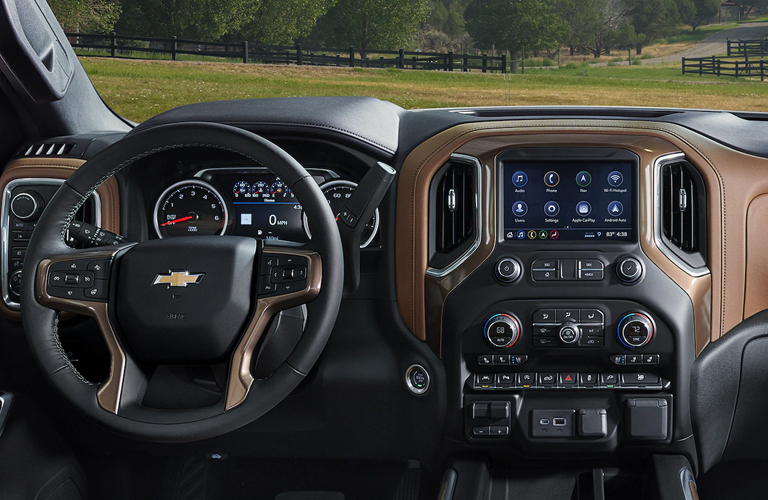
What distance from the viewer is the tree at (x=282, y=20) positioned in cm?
257

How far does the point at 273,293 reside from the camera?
1565 mm

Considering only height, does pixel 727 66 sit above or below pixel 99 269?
above

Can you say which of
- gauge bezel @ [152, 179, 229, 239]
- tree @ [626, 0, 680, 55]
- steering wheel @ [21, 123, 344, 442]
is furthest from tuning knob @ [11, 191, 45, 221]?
tree @ [626, 0, 680, 55]

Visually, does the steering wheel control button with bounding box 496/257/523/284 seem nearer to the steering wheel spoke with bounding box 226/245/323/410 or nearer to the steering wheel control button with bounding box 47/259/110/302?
the steering wheel spoke with bounding box 226/245/323/410

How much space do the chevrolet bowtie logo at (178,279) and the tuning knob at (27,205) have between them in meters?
0.79

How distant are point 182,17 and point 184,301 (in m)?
1.34

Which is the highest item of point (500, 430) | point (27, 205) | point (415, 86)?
point (415, 86)

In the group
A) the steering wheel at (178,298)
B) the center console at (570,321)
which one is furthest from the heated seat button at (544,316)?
the steering wheel at (178,298)

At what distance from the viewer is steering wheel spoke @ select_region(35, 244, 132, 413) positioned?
5.14 ft

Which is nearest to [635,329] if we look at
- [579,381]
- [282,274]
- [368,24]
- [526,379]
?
[579,381]

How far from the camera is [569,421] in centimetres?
195

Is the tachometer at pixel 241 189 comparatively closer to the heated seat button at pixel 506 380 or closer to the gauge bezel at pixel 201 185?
the gauge bezel at pixel 201 185

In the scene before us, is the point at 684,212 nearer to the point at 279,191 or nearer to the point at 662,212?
the point at 662,212

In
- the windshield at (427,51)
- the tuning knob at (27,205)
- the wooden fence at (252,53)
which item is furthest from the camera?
the wooden fence at (252,53)
